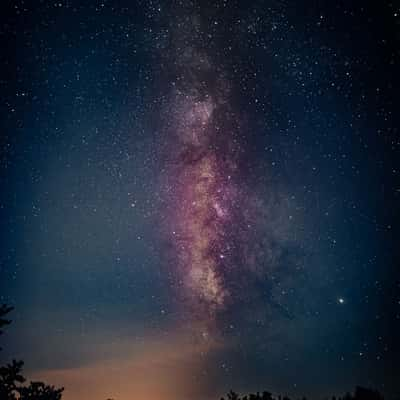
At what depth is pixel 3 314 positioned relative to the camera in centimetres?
591

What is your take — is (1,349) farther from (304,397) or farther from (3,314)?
(304,397)

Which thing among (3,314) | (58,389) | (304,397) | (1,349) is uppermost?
(3,314)

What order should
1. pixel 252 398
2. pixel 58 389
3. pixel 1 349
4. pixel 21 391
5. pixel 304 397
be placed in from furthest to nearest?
pixel 304 397
pixel 252 398
pixel 58 389
pixel 21 391
pixel 1 349

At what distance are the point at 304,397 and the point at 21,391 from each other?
925 cm

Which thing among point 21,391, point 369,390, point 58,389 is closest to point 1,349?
point 21,391

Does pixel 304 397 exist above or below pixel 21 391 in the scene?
below

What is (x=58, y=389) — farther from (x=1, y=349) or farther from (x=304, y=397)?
(x=304, y=397)

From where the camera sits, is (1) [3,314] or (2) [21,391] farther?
(2) [21,391]

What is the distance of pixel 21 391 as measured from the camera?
24.2 ft

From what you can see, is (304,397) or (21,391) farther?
(304,397)

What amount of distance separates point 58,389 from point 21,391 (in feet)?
3.07

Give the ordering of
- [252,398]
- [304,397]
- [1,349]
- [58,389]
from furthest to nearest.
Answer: [304,397]
[252,398]
[58,389]
[1,349]

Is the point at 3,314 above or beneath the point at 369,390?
above

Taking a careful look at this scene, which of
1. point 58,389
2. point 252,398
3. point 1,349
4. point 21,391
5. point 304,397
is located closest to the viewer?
point 1,349
